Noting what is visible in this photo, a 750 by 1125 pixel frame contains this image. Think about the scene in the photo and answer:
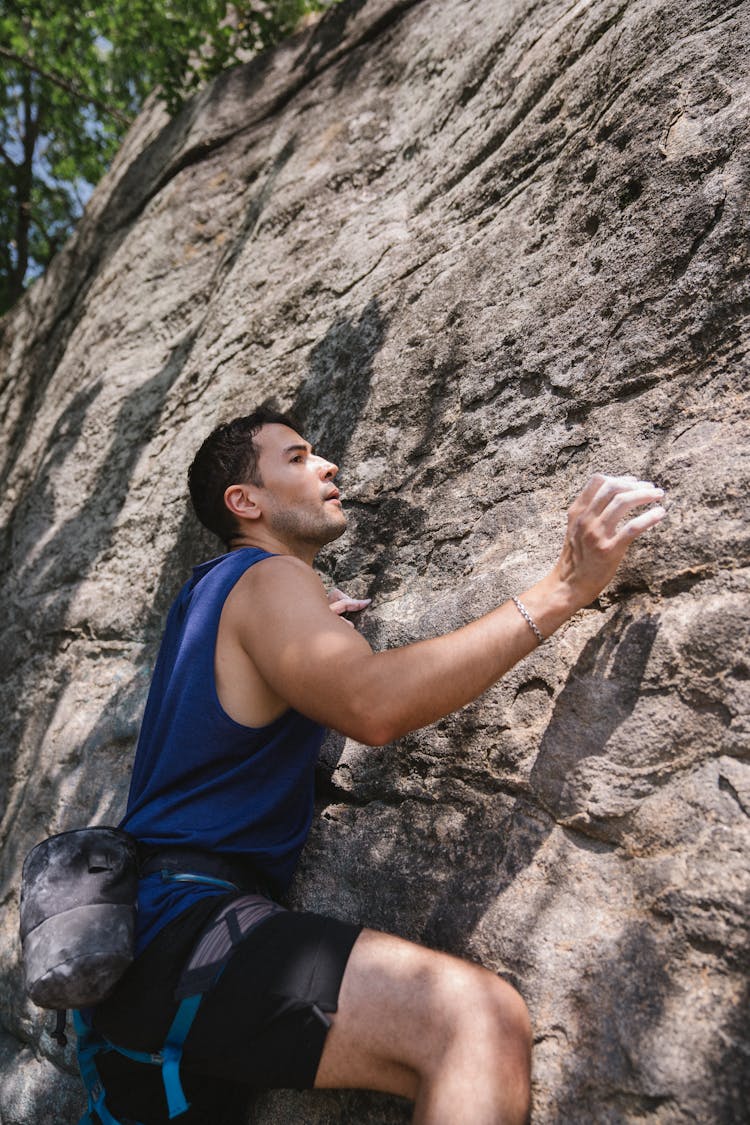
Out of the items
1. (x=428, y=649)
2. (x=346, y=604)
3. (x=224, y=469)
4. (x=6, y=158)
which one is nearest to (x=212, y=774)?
(x=428, y=649)

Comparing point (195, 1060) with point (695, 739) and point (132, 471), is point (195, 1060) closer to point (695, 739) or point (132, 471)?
point (695, 739)

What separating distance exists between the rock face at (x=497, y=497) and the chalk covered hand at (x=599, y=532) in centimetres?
19

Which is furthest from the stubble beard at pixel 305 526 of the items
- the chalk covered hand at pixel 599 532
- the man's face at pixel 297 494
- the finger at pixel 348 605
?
the chalk covered hand at pixel 599 532

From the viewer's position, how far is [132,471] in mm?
4332

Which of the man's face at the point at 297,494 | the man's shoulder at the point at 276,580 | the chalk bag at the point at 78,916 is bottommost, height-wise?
the chalk bag at the point at 78,916

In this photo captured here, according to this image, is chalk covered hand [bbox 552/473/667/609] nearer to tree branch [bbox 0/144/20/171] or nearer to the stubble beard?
the stubble beard

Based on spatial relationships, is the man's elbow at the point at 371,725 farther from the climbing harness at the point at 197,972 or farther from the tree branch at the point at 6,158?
the tree branch at the point at 6,158

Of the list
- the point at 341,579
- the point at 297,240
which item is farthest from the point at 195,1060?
the point at 297,240

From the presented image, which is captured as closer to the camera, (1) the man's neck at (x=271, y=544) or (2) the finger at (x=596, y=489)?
(2) the finger at (x=596, y=489)

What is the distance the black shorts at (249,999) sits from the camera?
1.72m

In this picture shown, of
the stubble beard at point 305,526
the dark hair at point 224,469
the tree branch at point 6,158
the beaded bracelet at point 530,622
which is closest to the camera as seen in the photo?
the beaded bracelet at point 530,622


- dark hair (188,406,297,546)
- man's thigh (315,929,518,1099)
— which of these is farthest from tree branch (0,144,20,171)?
man's thigh (315,929,518,1099)

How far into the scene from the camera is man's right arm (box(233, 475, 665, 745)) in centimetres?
183

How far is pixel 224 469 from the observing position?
2.76m
